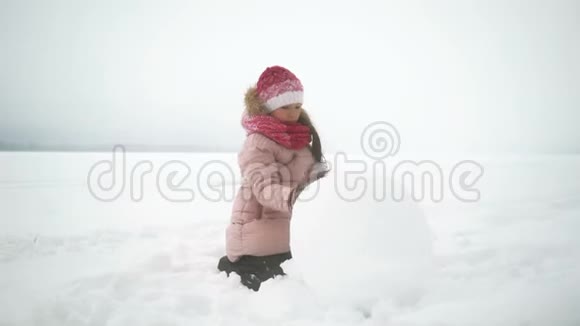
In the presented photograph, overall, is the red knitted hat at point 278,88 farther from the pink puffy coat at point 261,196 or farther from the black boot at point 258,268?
the black boot at point 258,268

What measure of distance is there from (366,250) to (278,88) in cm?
89

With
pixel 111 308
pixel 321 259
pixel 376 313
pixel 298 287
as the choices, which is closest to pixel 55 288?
pixel 111 308

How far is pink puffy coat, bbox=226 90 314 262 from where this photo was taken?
1880 mm

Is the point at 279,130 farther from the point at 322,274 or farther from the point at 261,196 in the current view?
the point at 322,274

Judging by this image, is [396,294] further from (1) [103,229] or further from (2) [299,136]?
(1) [103,229]

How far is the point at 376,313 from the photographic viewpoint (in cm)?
157

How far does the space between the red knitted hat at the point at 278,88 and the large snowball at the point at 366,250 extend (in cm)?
56

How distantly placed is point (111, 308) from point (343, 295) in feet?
3.47

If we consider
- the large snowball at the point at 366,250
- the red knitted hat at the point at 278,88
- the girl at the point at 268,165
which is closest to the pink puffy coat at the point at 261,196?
the girl at the point at 268,165

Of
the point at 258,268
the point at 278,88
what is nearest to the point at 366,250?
the point at 258,268

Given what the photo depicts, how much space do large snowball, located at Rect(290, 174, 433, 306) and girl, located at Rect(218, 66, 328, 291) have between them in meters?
0.33

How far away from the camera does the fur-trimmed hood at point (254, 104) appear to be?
2.04 meters

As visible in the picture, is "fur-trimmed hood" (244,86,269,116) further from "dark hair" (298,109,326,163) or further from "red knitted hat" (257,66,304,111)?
"dark hair" (298,109,326,163)

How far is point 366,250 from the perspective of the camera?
1537mm
